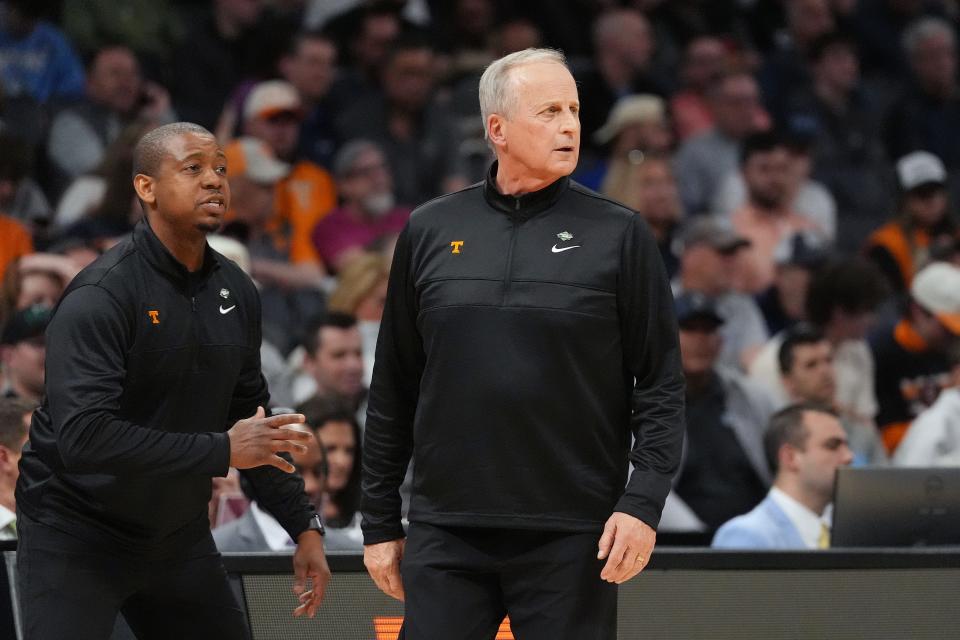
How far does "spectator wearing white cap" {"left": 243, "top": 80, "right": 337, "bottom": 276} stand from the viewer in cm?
935

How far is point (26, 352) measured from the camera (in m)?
6.64

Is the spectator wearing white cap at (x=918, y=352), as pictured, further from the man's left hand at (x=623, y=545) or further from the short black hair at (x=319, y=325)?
the man's left hand at (x=623, y=545)

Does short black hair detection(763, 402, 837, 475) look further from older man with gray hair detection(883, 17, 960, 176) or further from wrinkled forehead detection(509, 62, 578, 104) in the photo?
older man with gray hair detection(883, 17, 960, 176)

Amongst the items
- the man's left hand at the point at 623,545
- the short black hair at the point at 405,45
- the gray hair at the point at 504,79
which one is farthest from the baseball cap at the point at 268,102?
the man's left hand at the point at 623,545

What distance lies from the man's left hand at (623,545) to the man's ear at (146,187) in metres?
1.35

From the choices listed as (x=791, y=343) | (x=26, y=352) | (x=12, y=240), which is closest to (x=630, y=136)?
(x=791, y=343)

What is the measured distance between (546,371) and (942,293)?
5.33 meters

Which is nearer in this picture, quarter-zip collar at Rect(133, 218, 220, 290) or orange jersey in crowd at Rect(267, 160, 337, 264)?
quarter-zip collar at Rect(133, 218, 220, 290)

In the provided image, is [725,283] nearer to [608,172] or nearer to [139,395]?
[608,172]

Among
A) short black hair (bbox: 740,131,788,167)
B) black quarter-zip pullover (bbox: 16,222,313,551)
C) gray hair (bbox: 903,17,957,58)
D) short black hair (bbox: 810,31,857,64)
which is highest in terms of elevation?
gray hair (bbox: 903,17,957,58)

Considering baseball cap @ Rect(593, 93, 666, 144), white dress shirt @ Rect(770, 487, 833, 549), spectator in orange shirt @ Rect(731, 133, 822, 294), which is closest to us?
white dress shirt @ Rect(770, 487, 833, 549)

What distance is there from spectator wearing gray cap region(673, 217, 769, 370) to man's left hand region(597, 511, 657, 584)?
17.4 feet

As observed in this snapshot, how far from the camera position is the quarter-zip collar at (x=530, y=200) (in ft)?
12.1

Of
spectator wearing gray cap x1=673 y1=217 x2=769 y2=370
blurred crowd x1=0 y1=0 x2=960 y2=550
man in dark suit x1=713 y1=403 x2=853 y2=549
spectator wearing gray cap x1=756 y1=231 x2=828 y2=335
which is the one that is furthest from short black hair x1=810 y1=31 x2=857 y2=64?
man in dark suit x1=713 y1=403 x2=853 y2=549
